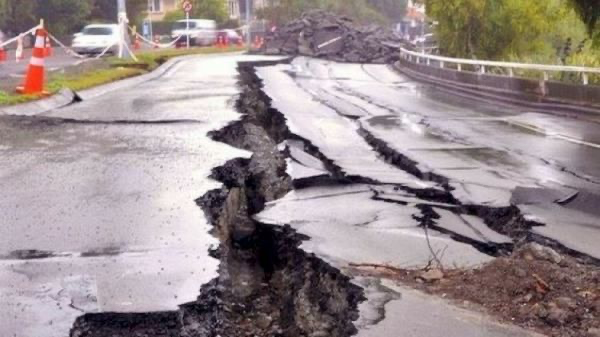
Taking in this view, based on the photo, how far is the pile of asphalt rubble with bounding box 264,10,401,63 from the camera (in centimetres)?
4841

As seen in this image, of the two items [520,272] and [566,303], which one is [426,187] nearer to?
[520,272]

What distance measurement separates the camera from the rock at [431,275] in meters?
6.10

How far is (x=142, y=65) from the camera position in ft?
100

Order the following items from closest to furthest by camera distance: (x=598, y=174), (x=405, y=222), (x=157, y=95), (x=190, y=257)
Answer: (x=190, y=257) < (x=405, y=222) < (x=598, y=174) < (x=157, y=95)

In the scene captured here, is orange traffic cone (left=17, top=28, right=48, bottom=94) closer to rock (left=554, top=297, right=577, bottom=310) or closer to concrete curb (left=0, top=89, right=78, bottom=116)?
concrete curb (left=0, top=89, right=78, bottom=116)

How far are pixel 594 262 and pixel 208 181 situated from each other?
3.92 m

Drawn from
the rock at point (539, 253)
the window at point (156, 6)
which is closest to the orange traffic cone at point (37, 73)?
the rock at point (539, 253)

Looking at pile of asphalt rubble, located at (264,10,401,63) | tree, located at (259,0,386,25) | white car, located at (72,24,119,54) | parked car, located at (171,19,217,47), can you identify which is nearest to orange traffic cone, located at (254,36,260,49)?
parked car, located at (171,19,217,47)

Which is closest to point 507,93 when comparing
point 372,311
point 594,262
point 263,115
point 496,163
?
point 263,115

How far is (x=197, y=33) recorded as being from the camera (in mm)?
59156

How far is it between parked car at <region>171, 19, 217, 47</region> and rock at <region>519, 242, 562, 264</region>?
5125cm

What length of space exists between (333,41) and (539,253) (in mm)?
44440

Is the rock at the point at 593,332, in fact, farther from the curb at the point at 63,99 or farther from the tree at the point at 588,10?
the curb at the point at 63,99

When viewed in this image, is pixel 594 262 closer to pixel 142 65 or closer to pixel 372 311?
pixel 372 311
